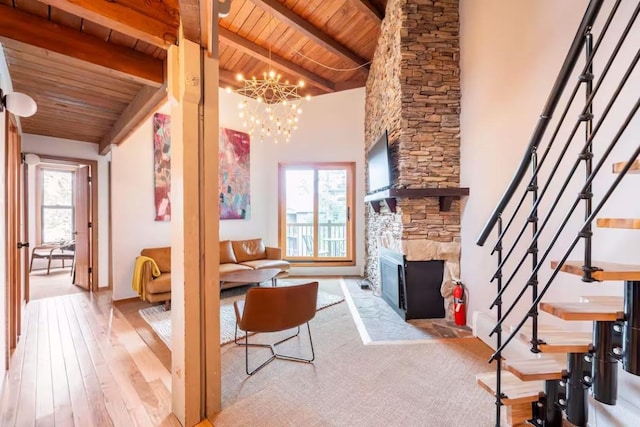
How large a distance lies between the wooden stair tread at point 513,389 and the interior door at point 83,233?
5.80m

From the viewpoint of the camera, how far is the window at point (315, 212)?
5840mm

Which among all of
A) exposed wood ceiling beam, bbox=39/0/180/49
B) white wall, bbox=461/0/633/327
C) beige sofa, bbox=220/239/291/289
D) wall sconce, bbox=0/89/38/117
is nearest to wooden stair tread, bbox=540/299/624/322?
white wall, bbox=461/0/633/327

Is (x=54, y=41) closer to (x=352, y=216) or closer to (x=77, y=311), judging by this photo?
(x=77, y=311)

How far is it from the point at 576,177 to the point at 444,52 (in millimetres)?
2203

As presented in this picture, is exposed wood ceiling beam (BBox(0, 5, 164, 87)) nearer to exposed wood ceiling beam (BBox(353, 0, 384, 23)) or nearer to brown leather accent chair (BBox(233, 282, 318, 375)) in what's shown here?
brown leather accent chair (BBox(233, 282, 318, 375))

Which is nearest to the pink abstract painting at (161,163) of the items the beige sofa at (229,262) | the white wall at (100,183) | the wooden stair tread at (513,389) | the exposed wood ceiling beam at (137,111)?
the exposed wood ceiling beam at (137,111)

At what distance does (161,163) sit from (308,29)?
3.01 meters

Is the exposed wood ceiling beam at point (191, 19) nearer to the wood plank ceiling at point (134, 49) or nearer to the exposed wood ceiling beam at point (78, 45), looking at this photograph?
the wood plank ceiling at point (134, 49)

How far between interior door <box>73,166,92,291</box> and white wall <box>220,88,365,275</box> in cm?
278

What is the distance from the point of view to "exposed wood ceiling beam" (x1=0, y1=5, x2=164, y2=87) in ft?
6.30

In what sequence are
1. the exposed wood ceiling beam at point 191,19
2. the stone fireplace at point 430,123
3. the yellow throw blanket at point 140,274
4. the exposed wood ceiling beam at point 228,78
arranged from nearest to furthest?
the exposed wood ceiling beam at point 191,19 → the stone fireplace at point 430,123 → the yellow throw blanket at point 140,274 → the exposed wood ceiling beam at point 228,78

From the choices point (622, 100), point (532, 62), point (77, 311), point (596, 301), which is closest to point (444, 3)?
point (532, 62)

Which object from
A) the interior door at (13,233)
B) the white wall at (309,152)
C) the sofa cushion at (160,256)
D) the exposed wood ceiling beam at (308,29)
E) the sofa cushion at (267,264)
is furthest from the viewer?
the white wall at (309,152)

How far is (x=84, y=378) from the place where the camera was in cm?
222
